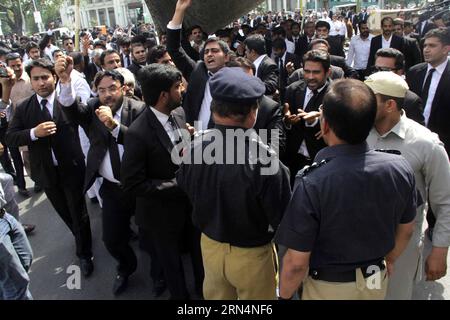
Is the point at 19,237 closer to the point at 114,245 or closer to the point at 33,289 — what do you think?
the point at 114,245

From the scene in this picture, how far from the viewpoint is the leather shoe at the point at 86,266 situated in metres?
3.66

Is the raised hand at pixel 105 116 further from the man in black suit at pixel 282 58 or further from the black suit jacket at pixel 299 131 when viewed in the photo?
the man in black suit at pixel 282 58

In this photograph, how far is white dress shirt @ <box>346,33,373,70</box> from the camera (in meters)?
7.00

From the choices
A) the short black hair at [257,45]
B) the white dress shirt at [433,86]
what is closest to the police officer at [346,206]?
the white dress shirt at [433,86]

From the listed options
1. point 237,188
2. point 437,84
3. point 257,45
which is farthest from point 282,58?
point 237,188

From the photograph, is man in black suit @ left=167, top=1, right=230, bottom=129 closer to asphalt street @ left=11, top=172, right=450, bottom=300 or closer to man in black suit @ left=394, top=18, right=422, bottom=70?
asphalt street @ left=11, top=172, right=450, bottom=300

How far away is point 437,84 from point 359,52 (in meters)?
3.34

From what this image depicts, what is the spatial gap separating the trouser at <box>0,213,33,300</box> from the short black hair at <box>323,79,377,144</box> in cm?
213

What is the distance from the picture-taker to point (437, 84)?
3.96 meters

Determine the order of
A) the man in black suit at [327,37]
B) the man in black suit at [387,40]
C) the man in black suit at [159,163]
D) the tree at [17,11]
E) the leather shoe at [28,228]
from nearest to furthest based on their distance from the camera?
the man in black suit at [159,163] < the leather shoe at [28,228] < the man in black suit at [387,40] < the man in black suit at [327,37] < the tree at [17,11]

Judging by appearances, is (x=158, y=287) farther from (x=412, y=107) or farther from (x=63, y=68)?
(x=412, y=107)

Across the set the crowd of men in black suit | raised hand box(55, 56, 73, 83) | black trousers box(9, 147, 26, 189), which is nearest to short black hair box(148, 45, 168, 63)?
the crowd of men in black suit

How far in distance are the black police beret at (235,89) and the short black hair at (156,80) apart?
587 millimetres

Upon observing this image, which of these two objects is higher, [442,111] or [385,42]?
[385,42]
